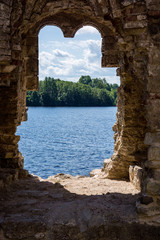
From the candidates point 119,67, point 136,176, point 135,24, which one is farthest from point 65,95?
point 135,24

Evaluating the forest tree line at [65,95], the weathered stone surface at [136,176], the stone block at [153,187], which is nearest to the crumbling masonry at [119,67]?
the stone block at [153,187]

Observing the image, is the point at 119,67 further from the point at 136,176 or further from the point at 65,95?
the point at 65,95

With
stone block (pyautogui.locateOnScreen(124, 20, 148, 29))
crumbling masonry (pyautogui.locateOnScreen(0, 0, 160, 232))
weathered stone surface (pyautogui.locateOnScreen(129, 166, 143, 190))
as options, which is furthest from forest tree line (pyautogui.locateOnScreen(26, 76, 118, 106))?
stone block (pyautogui.locateOnScreen(124, 20, 148, 29))

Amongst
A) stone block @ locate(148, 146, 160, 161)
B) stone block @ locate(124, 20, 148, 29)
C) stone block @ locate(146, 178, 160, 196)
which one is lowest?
stone block @ locate(146, 178, 160, 196)

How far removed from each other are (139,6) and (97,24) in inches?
163

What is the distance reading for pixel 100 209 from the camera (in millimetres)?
4426

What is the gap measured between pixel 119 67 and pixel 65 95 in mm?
67519

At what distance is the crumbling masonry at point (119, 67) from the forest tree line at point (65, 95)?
2362 inches

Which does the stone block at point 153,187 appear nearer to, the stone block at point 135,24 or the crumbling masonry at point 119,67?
the crumbling masonry at point 119,67

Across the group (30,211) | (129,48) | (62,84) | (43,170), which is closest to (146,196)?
(30,211)

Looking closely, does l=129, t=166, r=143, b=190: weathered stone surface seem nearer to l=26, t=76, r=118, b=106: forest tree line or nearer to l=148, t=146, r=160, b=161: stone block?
l=148, t=146, r=160, b=161: stone block

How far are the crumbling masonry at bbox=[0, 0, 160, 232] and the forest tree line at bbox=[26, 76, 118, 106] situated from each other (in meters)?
60.0

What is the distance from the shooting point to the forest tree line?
69938mm

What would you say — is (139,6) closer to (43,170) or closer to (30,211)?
(30,211)
